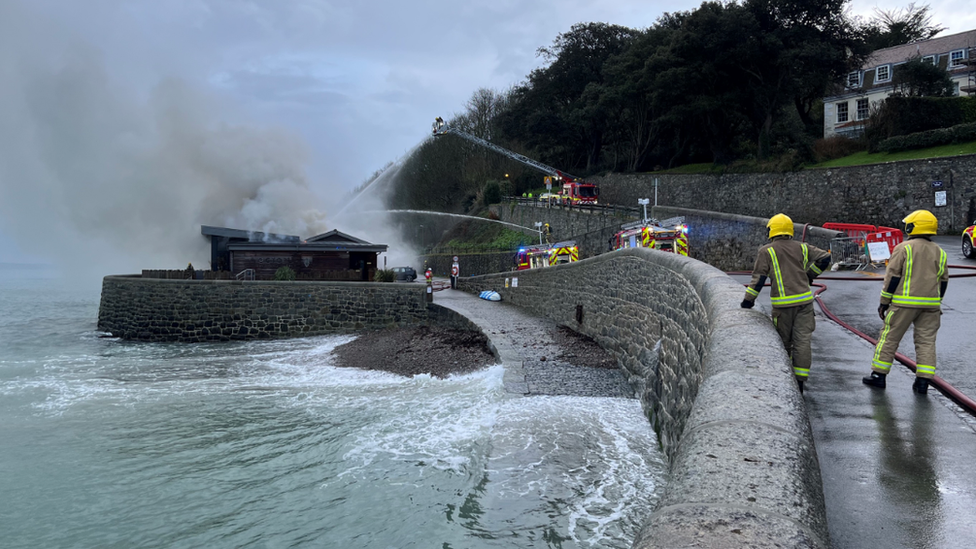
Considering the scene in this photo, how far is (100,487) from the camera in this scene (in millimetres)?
9750

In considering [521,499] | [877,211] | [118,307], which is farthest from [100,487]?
[877,211]

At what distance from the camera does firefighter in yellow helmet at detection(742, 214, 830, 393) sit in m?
6.55

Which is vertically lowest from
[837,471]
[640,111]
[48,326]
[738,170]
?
[48,326]

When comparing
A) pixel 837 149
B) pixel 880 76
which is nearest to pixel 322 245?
pixel 837 149

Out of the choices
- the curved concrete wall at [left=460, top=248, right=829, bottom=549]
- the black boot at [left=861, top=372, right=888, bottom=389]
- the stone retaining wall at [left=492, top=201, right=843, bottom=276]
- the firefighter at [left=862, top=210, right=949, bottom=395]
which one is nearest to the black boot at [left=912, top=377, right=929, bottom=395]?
the firefighter at [left=862, top=210, right=949, bottom=395]

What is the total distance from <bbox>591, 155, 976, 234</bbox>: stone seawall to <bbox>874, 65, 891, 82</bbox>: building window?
55.3 ft

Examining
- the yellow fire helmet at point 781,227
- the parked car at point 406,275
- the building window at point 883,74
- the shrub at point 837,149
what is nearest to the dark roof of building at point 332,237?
the parked car at point 406,275

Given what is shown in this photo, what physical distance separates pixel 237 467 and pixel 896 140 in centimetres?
3675

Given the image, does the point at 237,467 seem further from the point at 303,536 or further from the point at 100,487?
the point at 303,536

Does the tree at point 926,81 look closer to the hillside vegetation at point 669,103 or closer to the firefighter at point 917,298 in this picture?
the hillside vegetation at point 669,103

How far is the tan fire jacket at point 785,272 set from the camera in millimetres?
6551

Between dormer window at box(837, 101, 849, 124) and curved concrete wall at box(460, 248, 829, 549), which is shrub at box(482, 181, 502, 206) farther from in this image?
curved concrete wall at box(460, 248, 829, 549)

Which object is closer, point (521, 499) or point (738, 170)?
point (521, 499)

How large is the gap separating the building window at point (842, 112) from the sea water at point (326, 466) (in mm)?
44292
